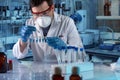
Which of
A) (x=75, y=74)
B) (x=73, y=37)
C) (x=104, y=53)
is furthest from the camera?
(x=104, y=53)

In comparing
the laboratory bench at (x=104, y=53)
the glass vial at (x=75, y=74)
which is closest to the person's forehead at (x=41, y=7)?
the glass vial at (x=75, y=74)

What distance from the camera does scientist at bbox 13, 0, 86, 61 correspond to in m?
1.79

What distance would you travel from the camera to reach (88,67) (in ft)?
4.75

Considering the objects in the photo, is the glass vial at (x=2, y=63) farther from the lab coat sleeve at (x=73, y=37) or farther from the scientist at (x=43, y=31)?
the lab coat sleeve at (x=73, y=37)

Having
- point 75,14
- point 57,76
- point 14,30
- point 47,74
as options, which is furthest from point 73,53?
point 75,14

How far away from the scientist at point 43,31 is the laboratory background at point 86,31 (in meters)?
0.12

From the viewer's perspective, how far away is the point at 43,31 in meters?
2.07

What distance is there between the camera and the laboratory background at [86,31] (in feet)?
5.01

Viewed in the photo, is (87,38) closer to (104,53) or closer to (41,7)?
(104,53)

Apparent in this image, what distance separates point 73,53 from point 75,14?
70.9 inches

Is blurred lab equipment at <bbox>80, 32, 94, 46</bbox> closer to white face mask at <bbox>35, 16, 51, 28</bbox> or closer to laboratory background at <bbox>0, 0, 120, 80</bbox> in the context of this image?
laboratory background at <bbox>0, 0, 120, 80</bbox>

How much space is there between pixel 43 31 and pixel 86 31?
1485 mm

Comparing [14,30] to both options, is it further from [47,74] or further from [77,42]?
[47,74]

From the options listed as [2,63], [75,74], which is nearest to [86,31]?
[2,63]
